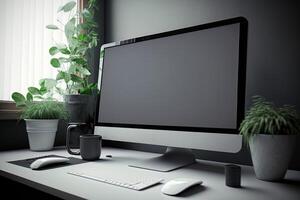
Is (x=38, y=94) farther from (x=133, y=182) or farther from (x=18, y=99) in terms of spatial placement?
(x=133, y=182)

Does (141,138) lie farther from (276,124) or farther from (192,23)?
(192,23)

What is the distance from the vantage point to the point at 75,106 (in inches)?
60.3

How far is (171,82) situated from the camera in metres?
1.06

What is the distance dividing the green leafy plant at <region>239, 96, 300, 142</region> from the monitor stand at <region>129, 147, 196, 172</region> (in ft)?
0.98

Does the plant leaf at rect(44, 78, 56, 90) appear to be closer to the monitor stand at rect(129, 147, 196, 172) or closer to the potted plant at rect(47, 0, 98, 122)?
the potted plant at rect(47, 0, 98, 122)

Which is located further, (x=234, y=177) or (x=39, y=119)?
(x=39, y=119)

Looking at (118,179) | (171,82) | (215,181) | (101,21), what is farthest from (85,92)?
(215,181)

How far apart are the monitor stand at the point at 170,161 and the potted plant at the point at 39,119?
1.94 feet

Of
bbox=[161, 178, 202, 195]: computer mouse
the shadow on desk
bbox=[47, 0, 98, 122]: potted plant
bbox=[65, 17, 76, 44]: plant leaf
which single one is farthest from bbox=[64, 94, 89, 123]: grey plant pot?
bbox=[161, 178, 202, 195]: computer mouse

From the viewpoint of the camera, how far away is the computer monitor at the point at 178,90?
2.93ft

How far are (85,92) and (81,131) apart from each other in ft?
0.84

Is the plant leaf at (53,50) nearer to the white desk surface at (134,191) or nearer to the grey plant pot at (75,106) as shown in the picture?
the grey plant pot at (75,106)

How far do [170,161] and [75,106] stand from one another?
0.74 m

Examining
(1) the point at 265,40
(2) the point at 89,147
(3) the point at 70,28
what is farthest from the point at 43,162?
(1) the point at 265,40
